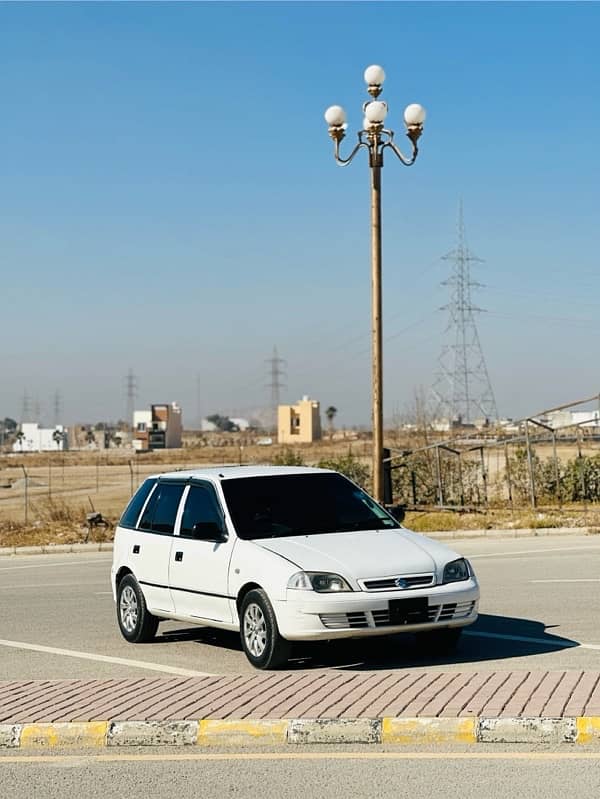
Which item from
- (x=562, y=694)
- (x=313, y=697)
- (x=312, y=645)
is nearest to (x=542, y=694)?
(x=562, y=694)

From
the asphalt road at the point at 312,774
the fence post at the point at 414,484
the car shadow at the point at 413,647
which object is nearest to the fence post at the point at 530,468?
the fence post at the point at 414,484

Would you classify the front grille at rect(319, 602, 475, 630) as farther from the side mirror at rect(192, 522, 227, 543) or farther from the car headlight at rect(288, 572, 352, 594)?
the side mirror at rect(192, 522, 227, 543)

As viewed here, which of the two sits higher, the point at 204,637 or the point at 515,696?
the point at 515,696

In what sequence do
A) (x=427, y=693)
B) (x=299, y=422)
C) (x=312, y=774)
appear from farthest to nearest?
(x=299, y=422) < (x=427, y=693) < (x=312, y=774)

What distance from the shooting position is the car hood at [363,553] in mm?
10508

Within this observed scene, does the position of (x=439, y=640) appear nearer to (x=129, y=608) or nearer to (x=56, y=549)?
(x=129, y=608)

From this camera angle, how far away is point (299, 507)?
11.9 metres

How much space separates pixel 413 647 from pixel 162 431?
6235 inches

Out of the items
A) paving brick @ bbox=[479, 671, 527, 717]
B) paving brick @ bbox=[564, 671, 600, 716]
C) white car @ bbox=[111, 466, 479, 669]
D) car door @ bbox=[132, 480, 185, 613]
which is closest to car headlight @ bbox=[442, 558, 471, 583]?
white car @ bbox=[111, 466, 479, 669]

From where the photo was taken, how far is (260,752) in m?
7.76

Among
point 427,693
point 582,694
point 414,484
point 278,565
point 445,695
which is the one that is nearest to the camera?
point 582,694

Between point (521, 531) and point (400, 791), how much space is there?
18.4 meters

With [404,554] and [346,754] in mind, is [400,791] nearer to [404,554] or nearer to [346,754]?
[346,754]

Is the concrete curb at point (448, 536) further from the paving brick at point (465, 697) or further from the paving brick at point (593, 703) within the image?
the paving brick at point (593, 703)
